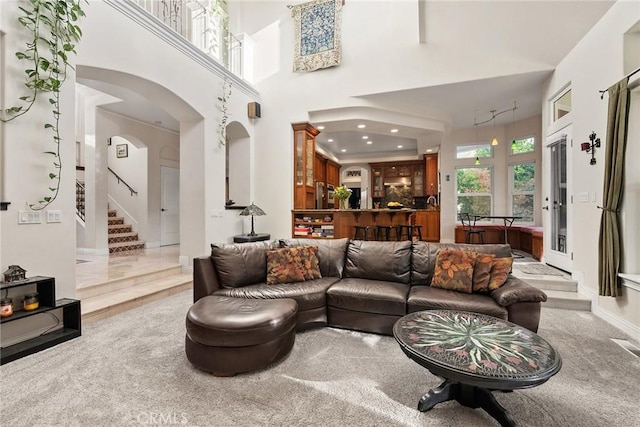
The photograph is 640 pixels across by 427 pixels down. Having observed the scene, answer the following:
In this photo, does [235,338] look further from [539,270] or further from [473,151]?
[473,151]

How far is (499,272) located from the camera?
2.72 meters

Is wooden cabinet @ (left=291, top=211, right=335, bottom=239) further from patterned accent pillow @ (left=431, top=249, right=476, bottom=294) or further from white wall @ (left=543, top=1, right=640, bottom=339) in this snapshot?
white wall @ (left=543, top=1, right=640, bottom=339)

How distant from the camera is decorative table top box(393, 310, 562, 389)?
1366 millimetres

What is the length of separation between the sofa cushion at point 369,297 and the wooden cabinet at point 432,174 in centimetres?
721

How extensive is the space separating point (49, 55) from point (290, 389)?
3.71 m

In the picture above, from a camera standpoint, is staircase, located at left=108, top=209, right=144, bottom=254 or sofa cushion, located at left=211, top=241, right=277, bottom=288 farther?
staircase, located at left=108, top=209, right=144, bottom=254

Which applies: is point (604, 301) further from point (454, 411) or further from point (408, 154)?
point (408, 154)

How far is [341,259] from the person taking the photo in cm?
343

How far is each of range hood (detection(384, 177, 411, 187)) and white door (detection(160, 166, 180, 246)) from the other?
681cm

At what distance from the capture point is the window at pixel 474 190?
7.57 meters

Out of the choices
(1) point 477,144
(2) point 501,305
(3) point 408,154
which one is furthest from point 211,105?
(3) point 408,154

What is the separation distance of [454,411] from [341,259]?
74.7 inches

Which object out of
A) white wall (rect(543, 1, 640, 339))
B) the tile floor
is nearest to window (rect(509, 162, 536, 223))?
white wall (rect(543, 1, 640, 339))

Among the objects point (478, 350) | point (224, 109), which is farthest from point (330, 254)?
point (224, 109)
